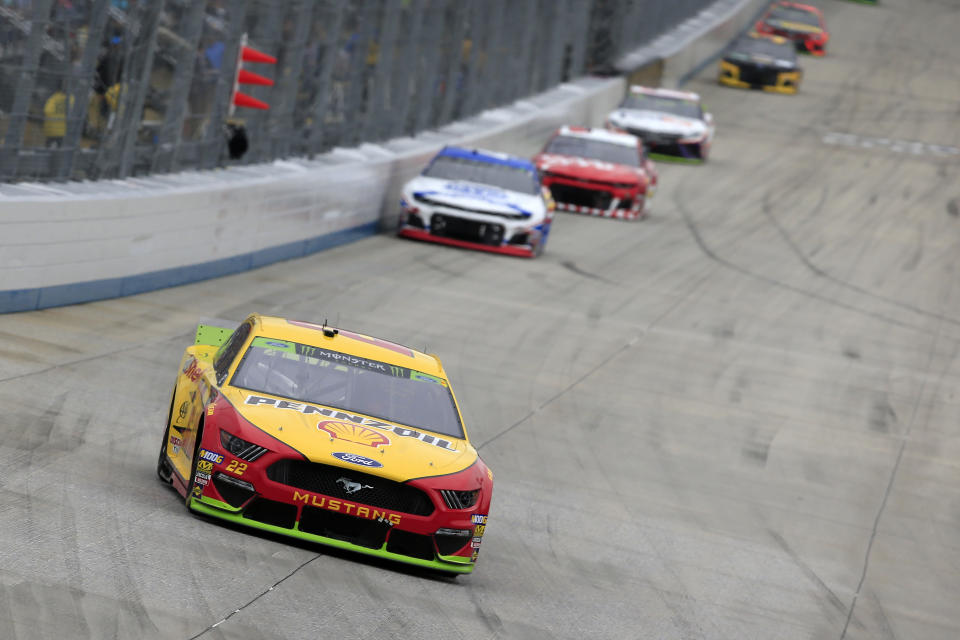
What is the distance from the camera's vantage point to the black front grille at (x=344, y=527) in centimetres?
784

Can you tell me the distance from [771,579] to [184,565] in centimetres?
379

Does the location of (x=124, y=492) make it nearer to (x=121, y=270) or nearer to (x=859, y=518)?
(x=859, y=518)

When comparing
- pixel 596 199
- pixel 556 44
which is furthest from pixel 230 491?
pixel 556 44

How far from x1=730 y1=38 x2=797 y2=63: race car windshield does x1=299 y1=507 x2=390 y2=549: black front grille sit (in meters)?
39.0

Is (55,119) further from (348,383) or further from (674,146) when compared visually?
(674,146)

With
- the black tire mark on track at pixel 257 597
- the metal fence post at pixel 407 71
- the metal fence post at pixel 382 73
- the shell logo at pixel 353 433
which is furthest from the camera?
the metal fence post at pixel 407 71

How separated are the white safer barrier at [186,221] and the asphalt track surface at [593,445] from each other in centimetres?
33

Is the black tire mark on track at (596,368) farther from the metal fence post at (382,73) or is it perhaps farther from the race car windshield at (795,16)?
the race car windshield at (795,16)

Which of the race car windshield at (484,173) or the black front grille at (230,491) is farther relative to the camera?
the race car windshield at (484,173)

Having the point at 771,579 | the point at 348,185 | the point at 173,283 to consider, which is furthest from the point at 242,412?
the point at 348,185

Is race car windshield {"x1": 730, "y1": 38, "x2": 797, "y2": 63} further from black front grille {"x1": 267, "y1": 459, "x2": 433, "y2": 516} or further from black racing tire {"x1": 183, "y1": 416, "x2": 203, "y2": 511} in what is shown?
black front grille {"x1": 267, "y1": 459, "x2": 433, "y2": 516}

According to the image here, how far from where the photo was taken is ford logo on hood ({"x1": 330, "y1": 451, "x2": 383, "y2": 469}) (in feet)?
25.7

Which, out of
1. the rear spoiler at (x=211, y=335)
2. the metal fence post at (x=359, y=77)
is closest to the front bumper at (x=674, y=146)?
the metal fence post at (x=359, y=77)

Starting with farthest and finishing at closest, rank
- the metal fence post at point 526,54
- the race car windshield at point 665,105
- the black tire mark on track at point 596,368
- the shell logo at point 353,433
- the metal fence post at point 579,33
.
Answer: the metal fence post at point 579,33, the metal fence post at point 526,54, the race car windshield at point 665,105, the black tire mark on track at point 596,368, the shell logo at point 353,433
